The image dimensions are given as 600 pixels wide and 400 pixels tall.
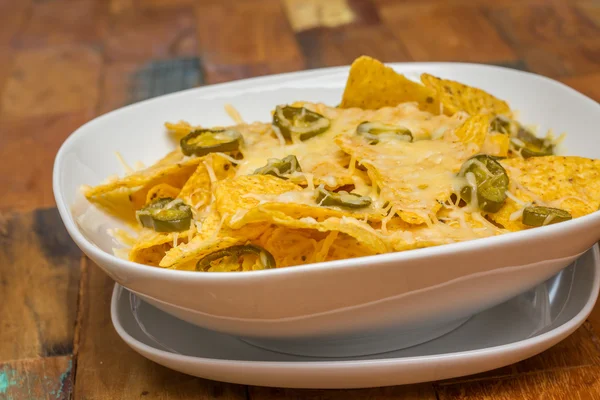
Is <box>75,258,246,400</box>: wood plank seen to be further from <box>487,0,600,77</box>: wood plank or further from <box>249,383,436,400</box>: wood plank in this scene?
<box>487,0,600,77</box>: wood plank

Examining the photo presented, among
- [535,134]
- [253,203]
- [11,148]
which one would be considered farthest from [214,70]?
[253,203]

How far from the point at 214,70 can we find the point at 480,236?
2.00 metres

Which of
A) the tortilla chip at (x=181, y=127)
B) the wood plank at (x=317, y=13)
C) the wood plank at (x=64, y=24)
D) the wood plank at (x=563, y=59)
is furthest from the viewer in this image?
the wood plank at (x=64, y=24)

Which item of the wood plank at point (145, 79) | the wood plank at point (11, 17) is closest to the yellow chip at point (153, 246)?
the wood plank at point (145, 79)

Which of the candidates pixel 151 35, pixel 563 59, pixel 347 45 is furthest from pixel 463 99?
pixel 151 35

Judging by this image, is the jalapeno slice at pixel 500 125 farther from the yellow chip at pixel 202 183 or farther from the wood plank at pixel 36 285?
the wood plank at pixel 36 285

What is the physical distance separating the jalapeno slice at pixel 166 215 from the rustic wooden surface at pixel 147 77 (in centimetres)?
27

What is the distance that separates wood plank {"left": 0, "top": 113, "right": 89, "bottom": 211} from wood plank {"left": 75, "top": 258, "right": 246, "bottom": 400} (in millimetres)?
702

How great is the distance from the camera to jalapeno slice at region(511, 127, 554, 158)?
185 centimetres

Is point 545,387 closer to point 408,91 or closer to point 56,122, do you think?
point 408,91

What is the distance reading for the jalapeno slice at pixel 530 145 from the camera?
1.85m

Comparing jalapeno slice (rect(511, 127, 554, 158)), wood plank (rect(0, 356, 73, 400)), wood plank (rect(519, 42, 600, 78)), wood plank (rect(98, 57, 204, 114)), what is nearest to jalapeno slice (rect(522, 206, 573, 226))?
jalapeno slice (rect(511, 127, 554, 158))

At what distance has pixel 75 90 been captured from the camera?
10.2 feet

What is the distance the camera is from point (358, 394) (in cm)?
144
